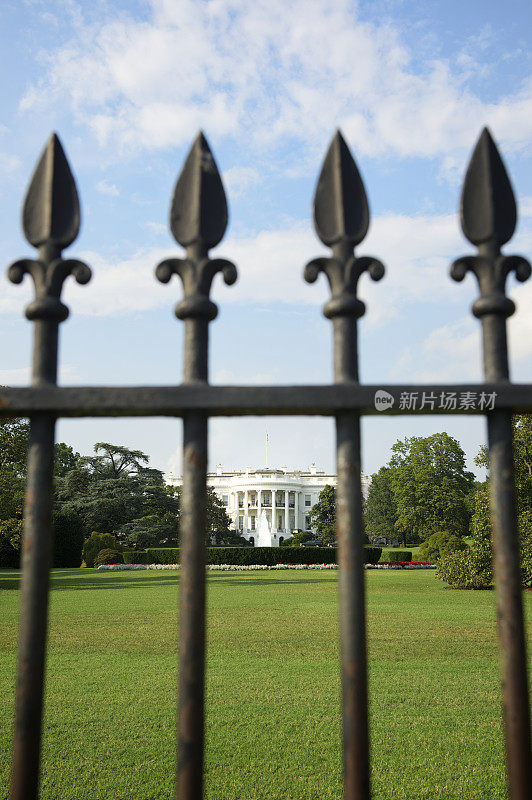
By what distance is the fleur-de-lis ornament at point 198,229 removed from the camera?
1.74 metres

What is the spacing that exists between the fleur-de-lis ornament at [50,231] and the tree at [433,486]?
44.4m

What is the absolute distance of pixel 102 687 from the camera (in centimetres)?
637

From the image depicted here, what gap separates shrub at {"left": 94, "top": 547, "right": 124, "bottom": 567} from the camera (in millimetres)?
32969

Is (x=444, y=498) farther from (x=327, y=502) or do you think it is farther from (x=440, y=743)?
(x=440, y=743)

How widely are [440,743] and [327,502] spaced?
189 ft

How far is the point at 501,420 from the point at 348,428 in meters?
0.43

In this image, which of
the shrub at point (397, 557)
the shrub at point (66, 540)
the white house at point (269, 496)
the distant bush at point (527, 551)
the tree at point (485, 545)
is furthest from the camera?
the white house at point (269, 496)

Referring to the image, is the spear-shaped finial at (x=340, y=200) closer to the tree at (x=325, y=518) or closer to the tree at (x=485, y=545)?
the tree at (x=485, y=545)

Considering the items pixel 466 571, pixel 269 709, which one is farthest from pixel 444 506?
pixel 269 709

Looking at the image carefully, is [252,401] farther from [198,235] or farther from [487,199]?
[487,199]

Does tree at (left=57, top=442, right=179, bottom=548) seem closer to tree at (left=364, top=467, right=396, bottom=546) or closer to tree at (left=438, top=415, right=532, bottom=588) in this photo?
tree at (left=364, top=467, right=396, bottom=546)

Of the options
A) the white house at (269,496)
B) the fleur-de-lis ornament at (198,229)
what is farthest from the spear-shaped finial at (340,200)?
the white house at (269,496)

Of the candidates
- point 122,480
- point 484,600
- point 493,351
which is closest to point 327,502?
point 122,480

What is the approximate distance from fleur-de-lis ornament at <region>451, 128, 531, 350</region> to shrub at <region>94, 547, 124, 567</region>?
33.7 metres
